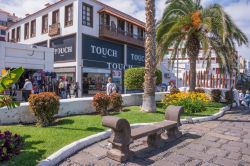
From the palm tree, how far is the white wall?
9.76 m

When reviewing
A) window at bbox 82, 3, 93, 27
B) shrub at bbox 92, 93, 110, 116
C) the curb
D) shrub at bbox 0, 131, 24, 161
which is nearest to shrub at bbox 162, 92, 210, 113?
shrub at bbox 92, 93, 110, 116

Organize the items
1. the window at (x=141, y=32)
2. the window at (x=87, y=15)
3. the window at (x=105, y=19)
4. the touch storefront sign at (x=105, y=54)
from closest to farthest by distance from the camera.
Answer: the window at (x=87, y=15) → the touch storefront sign at (x=105, y=54) → the window at (x=105, y=19) → the window at (x=141, y=32)

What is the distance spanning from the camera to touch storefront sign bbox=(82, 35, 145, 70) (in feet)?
84.0

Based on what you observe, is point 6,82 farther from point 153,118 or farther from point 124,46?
point 124,46

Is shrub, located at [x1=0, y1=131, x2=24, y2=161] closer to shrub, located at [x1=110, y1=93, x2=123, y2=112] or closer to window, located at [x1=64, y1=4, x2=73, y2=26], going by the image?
shrub, located at [x1=110, y1=93, x2=123, y2=112]

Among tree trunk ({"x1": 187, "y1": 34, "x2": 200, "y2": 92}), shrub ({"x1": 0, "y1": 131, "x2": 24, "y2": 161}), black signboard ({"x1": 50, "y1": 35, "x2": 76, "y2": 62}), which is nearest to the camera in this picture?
shrub ({"x1": 0, "y1": 131, "x2": 24, "y2": 161})

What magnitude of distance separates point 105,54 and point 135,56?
6158 mm

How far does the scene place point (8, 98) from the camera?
16.6 ft

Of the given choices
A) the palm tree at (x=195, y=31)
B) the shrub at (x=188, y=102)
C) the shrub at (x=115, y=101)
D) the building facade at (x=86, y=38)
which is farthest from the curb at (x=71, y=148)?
the building facade at (x=86, y=38)

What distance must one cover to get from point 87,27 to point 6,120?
62.9ft

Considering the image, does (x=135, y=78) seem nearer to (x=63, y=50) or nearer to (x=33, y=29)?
(x=63, y=50)

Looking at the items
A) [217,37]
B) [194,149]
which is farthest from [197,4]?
[194,149]

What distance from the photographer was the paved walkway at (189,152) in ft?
17.1

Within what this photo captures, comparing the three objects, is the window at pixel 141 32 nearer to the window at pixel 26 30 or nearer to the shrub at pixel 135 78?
the window at pixel 26 30
